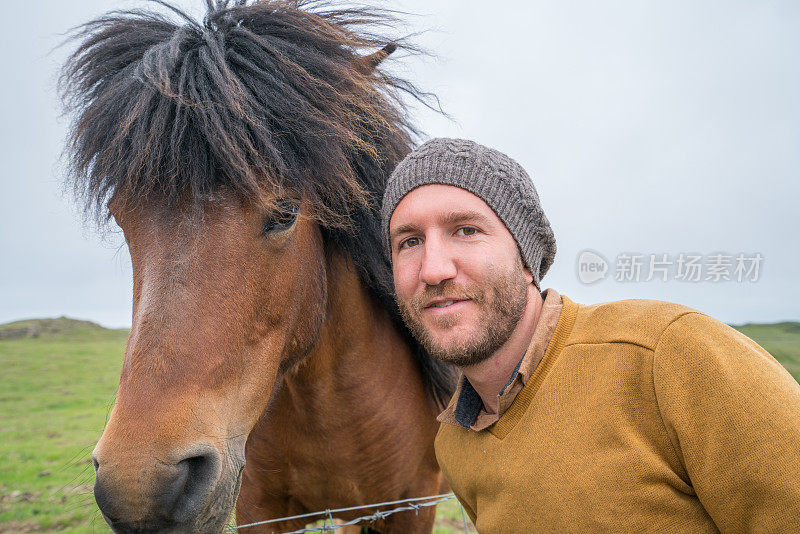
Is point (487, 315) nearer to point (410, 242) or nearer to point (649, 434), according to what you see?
point (410, 242)

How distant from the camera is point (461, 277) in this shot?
1619 mm

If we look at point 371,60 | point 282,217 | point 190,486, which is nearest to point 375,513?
point 190,486

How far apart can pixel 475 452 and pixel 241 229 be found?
3.44 ft

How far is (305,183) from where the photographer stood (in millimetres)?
1843

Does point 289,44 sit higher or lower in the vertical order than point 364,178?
higher

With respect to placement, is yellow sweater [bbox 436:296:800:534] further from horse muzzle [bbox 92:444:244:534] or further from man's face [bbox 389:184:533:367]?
horse muzzle [bbox 92:444:244:534]

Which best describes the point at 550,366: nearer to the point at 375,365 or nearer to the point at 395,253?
the point at 395,253

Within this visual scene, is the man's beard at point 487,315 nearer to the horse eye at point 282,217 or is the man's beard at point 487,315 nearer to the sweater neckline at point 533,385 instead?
the sweater neckline at point 533,385

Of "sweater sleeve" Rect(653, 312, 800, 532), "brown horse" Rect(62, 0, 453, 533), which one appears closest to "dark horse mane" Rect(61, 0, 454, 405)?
"brown horse" Rect(62, 0, 453, 533)

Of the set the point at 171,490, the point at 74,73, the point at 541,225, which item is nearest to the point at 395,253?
the point at 541,225

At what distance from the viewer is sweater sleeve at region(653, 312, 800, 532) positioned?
41.7 inches

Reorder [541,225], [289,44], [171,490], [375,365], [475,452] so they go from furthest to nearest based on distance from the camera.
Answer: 1. [375,365]
2. [289,44]
3. [541,225]
4. [475,452]
5. [171,490]

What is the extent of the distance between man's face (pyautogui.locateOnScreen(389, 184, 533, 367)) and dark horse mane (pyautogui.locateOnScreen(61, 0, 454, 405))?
45 cm

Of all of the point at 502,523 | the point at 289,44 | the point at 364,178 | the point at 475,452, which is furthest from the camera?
the point at 364,178
